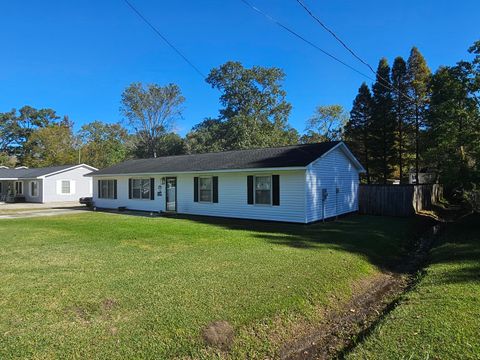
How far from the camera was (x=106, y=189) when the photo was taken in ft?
74.7

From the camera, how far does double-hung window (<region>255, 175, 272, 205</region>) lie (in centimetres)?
1502

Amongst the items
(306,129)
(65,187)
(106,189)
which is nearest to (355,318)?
(106,189)

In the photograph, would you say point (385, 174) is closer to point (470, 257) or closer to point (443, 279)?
point (470, 257)

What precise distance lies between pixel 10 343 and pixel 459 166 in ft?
55.8

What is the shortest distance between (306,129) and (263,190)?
123 ft

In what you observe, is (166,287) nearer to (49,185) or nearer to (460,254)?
(460,254)

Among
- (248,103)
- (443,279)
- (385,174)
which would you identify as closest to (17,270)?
(443,279)

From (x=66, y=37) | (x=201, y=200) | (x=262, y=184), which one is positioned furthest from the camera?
(x=201, y=200)

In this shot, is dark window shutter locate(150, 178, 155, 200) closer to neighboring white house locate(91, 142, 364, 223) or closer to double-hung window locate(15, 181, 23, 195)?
neighboring white house locate(91, 142, 364, 223)

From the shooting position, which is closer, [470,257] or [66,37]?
[470,257]

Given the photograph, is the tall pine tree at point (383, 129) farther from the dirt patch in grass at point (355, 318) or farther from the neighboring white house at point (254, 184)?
the dirt patch in grass at point (355, 318)

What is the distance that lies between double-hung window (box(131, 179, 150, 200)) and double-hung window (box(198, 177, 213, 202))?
13.5 feet

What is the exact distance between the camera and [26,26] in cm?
1191

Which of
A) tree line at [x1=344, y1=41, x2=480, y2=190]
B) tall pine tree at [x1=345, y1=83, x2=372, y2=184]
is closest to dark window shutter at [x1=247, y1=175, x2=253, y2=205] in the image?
tree line at [x1=344, y1=41, x2=480, y2=190]
